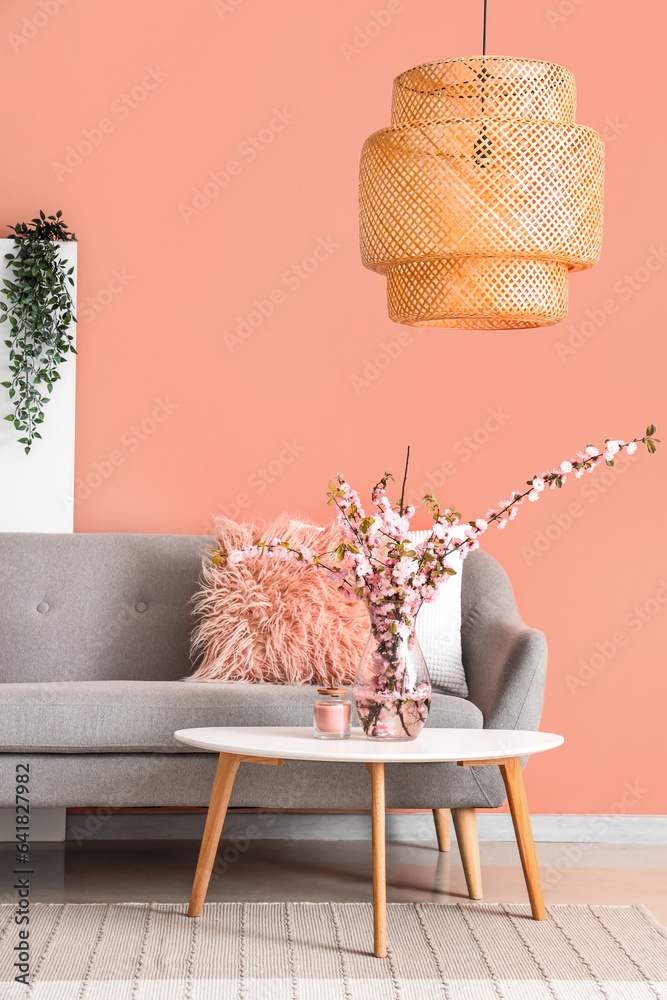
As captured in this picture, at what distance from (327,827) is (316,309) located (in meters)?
1.69

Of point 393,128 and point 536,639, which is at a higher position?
point 393,128

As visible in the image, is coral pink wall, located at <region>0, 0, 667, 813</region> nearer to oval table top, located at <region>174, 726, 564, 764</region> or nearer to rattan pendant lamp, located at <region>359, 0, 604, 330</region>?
oval table top, located at <region>174, 726, 564, 764</region>

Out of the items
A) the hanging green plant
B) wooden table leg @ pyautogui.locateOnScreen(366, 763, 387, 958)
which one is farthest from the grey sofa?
the hanging green plant

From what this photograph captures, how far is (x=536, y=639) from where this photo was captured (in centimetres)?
272

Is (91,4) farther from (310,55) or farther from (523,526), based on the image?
(523,526)

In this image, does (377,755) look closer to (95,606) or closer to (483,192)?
(483,192)

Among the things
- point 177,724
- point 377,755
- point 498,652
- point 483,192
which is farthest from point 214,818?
point 483,192

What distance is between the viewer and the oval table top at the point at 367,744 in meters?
2.17

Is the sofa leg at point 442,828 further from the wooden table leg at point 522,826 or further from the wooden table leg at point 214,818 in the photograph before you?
the wooden table leg at point 214,818

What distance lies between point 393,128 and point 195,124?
1.75 m

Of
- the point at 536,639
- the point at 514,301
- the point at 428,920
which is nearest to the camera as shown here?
the point at 514,301

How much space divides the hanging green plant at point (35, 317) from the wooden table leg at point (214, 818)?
1397mm

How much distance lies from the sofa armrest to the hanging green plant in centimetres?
147

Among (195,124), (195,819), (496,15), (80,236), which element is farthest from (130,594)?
(496,15)
